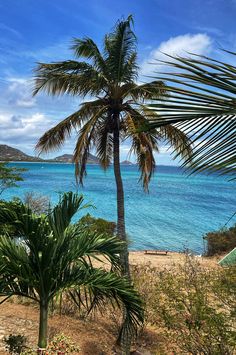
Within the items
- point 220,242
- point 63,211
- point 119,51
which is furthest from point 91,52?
point 220,242

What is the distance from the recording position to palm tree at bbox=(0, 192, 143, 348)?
525 centimetres

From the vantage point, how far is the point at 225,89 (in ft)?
4.95

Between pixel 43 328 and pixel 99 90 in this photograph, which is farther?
pixel 99 90

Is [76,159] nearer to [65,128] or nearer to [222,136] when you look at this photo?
[65,128]

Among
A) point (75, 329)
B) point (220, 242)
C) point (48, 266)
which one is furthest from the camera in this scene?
point (220, 242)

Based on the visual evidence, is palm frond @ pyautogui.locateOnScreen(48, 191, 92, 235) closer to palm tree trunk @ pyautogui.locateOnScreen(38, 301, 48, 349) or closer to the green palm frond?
palm tree trunk @ pyautogui.locateOnScreen(38, 301, 48, 349)

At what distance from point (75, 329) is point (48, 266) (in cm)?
473

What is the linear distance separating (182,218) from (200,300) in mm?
39012

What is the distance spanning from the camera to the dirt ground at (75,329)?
852 cm

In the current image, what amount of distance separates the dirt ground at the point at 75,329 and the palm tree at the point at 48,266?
3.22m

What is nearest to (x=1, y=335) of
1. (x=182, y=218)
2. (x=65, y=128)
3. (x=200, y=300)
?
(x=200, y=300)

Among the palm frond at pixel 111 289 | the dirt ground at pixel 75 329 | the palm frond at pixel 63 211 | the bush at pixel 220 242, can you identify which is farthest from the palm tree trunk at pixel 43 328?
the bush at pixel 220 242

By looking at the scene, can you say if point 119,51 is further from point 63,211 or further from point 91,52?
point 63,211

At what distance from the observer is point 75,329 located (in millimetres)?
9320
